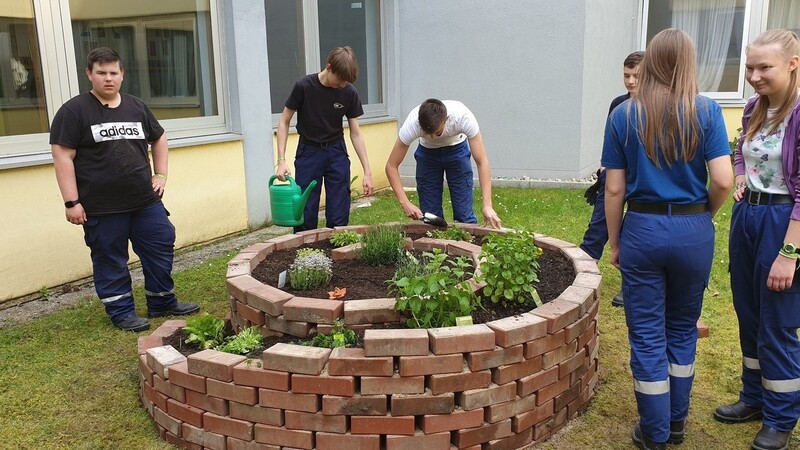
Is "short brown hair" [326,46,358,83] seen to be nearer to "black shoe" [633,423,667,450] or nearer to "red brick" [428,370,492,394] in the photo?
"red brick" [428,370,492,394]

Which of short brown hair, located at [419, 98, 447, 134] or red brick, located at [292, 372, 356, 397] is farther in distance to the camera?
short brown hair, located at [419, 98, 447, 134]

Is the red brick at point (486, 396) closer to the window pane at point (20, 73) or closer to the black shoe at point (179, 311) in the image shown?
the black shoe at point (179, 311)

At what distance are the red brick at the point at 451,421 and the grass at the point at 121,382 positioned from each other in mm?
464

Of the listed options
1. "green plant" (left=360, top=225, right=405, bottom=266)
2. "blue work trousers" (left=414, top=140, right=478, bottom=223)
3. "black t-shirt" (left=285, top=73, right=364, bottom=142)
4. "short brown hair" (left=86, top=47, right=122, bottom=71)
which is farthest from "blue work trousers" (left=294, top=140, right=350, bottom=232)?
"short brown hair" (left=86, top=47, right=122, bottom=71)

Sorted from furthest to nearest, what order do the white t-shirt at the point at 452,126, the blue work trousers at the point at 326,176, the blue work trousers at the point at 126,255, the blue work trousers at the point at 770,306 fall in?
1. the blue work trousers at the point at 326,176
2. the white t-shirt at the point at 452,126
3. the blue work trousers at the point at 126,255
4. the blue work trousers at the point at 770,306

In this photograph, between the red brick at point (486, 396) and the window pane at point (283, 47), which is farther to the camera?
the window pane at point (283, 47)

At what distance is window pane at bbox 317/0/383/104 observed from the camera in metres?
8.83

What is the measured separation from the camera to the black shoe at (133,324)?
4305 mm

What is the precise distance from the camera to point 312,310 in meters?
3.09

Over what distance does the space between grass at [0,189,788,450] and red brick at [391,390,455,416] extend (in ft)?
2.03

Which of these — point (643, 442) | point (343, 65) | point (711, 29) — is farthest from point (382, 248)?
point (711, 29)

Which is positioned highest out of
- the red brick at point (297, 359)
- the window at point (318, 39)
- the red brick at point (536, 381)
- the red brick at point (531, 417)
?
the window at point (318, 39)

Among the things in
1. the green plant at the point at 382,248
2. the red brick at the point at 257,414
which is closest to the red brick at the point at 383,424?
the red brick at the point at 257,414

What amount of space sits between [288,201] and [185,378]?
7.00 feet
